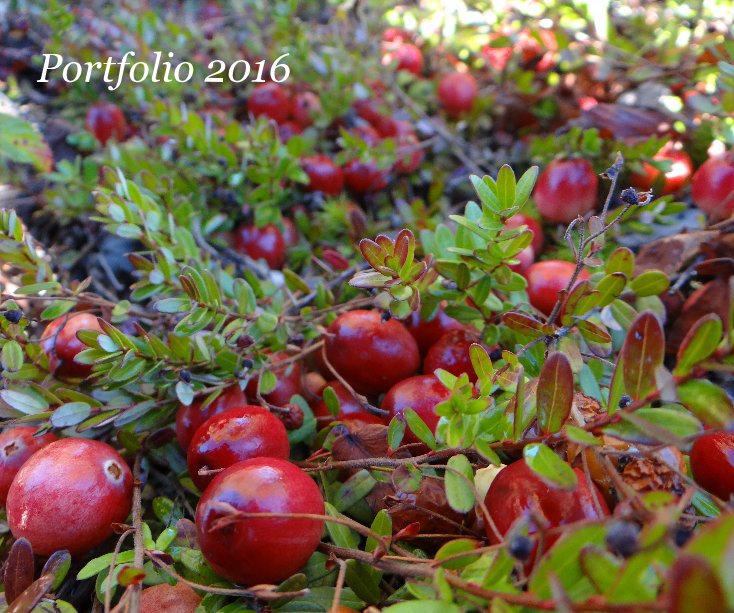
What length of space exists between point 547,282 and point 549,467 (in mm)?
653

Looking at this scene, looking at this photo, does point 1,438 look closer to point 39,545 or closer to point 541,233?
point 39,545

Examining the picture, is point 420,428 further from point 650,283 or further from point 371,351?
point 650,283

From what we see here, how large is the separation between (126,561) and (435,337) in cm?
77

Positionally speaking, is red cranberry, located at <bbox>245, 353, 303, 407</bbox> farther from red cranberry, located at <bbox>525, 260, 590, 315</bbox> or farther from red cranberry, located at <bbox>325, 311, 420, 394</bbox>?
red cranberry, located at <bbox>525, 260, 590, 315</bbox>

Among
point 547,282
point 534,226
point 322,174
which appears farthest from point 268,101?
point 547,282

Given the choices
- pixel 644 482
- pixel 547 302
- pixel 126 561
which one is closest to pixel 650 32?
pixel 547 302

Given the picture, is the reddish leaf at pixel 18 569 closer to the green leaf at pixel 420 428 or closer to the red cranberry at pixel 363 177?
the green leaf at pixel 420 428

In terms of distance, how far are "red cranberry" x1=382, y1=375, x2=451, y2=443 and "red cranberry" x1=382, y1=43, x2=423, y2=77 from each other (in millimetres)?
2038

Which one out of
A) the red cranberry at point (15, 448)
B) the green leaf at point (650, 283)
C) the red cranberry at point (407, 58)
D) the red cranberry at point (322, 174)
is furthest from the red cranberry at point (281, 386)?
the red cranberry at point (407, 58)

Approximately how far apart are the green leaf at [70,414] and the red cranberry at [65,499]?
0.16ft

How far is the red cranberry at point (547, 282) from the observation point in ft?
4.19

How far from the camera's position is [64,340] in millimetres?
1294

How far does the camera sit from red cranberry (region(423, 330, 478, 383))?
3.76ft

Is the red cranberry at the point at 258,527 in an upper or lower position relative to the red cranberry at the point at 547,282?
lower
